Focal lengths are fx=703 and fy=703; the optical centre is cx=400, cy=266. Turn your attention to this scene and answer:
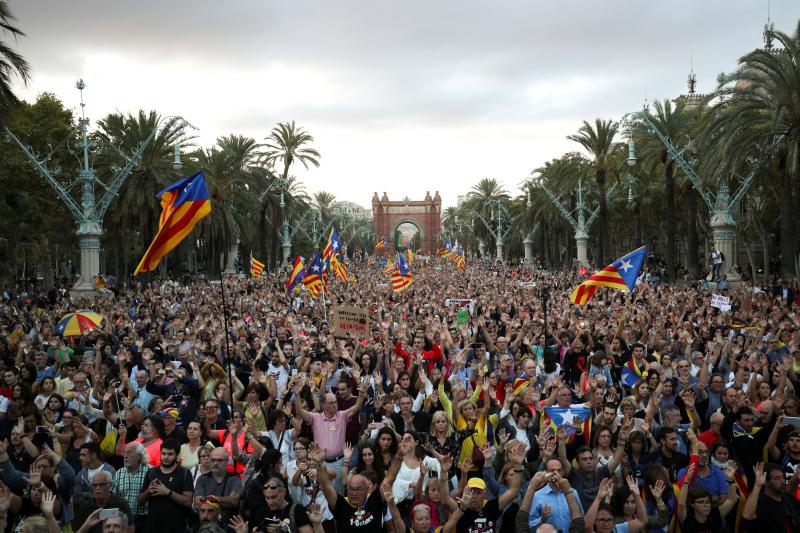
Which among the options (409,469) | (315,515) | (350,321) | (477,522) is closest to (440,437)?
(409,469)

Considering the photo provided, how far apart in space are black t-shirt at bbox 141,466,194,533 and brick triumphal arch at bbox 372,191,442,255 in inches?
5677

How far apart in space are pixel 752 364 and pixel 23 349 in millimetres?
10878

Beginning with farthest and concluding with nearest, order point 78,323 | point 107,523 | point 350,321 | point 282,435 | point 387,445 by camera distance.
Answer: point 78,323 < point 350,321 < point 282,435 < point 387,445 < point 107,523

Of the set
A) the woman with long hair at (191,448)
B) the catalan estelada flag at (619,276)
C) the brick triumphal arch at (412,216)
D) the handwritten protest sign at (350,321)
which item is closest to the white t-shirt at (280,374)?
the handwritten protest sign at (350,321)

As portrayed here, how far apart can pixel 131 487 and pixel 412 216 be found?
495 ft

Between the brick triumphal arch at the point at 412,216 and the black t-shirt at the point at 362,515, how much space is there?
144436 millimetres

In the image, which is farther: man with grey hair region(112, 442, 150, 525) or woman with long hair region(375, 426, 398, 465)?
woman with long hair region(375, 426, 398, 465)

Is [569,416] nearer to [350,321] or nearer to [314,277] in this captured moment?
[350,321]

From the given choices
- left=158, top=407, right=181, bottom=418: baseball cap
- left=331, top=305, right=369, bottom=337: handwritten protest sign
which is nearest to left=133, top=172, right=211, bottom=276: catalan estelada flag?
left=158, top=407, right=181, bottom=418: baseball cap

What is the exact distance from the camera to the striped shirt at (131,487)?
5.22 m

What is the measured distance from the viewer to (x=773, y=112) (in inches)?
848

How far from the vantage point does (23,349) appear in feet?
37.3

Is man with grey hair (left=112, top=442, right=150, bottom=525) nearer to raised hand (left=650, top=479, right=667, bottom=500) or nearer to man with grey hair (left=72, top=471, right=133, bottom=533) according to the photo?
man with grey hair (left=72, top=471, right=133, bottom=533)

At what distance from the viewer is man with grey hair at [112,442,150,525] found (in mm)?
5223
